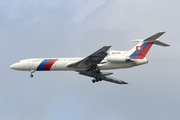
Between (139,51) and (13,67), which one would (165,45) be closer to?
(139,51)

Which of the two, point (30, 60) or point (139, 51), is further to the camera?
point (30, 60)

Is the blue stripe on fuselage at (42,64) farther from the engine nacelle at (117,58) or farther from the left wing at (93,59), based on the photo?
the engine nacelle at (117,58)

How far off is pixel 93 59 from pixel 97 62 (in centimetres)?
95

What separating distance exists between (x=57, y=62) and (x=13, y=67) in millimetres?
7760

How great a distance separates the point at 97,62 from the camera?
42.5m

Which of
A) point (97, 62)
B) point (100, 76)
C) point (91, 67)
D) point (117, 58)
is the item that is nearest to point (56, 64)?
point (91, 67)

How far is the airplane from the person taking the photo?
4128 centimetres

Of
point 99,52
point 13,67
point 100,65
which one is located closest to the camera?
point 99,52

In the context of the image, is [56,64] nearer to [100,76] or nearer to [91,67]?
[91,67]

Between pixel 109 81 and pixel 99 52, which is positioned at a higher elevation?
pixel 99 52

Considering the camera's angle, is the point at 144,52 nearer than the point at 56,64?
Yes

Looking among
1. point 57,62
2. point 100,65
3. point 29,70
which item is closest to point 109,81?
point 100,65

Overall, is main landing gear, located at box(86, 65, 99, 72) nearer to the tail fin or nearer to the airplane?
the airplane

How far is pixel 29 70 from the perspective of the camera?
1820 inches
